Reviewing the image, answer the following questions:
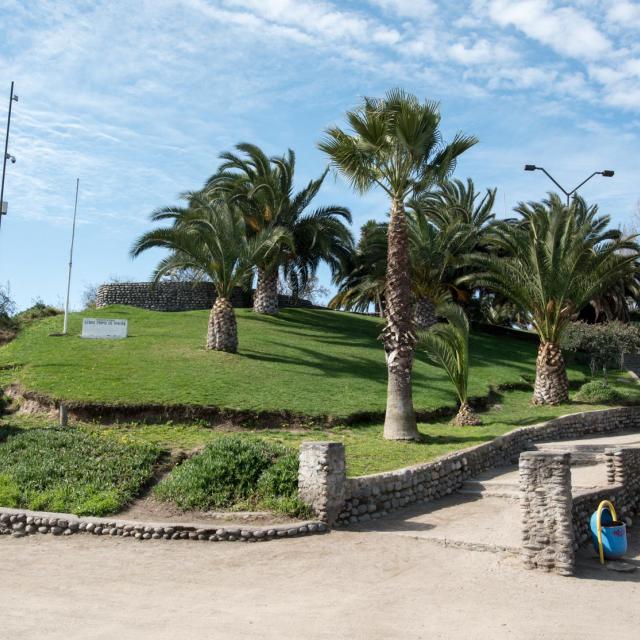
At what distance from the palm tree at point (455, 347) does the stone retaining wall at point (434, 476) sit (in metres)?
1.70

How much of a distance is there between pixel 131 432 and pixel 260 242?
28.9 ft

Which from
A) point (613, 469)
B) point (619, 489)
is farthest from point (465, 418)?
point (619, 489)

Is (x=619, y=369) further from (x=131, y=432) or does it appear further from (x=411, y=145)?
(x=131, y=432)

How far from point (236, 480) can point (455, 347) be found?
8.72 meters

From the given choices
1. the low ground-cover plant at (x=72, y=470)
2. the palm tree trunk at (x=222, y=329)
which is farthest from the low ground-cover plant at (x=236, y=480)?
the palm tree trunk at (x=222, y=329)

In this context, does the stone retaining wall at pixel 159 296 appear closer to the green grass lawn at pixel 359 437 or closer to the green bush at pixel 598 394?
the green bush at pixel 598 394

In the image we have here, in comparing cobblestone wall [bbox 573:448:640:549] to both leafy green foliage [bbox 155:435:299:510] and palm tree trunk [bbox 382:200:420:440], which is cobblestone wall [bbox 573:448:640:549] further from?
palm tree trunk [bbox 382:200:420:440]

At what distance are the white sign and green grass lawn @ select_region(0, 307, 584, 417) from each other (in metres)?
0.48

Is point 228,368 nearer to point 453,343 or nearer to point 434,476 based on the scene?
point 453,343

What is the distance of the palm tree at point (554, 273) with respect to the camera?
2192 cm

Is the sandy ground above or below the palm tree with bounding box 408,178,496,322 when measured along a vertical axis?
below

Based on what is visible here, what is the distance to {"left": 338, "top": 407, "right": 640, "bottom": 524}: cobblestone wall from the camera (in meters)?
11.7

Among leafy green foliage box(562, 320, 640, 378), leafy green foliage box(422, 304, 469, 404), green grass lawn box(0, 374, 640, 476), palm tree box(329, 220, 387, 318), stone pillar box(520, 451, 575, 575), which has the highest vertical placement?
palm tree box(329, 220, 387, 318)

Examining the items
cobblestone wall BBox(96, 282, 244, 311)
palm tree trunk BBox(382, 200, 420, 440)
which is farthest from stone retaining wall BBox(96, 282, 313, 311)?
palm tree trunk BBox(382, 200, 420, 440)
